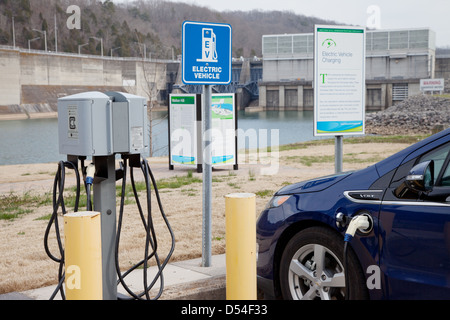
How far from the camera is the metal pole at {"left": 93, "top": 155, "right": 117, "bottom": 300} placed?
14.7 ft

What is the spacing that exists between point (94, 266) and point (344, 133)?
4.80 m

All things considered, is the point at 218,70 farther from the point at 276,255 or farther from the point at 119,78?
the point at 119,78

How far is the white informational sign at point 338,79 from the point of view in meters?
7.49

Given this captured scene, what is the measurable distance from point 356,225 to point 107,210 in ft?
5.79

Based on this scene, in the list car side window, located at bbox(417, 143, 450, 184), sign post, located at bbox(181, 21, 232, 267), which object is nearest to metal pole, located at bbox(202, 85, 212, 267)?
sign post, located at bbox(181, 21, 232, 267)

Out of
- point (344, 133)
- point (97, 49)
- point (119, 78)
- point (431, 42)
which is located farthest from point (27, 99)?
point (344, 133)

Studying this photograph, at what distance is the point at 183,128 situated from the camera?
16.0 metres

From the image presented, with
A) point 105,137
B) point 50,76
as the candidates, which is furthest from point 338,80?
point 50,76

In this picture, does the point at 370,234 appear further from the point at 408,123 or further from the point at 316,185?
the point at 408,123

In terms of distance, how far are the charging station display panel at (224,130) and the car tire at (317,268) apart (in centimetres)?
1091

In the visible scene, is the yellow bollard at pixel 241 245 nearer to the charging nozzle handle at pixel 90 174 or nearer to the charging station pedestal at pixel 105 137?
the charging station pedestal at pixel 105 137

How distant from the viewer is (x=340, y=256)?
4402 millimetres
